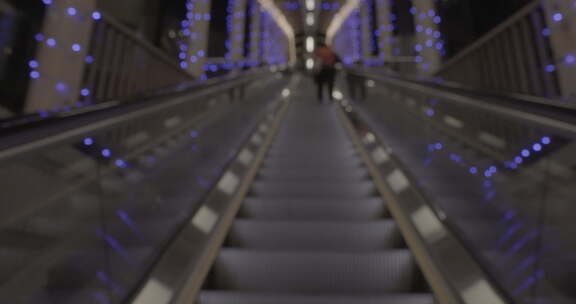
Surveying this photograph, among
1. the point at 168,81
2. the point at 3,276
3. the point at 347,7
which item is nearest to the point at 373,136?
the point at 3,276

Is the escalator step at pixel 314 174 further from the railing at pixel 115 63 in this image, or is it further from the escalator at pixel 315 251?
the railing at pixel 115 63

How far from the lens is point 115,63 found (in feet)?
17.9

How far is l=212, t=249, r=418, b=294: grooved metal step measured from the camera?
218cm

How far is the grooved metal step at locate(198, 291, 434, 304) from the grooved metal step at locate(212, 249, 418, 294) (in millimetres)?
254

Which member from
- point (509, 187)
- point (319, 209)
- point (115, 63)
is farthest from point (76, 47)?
point (509, 187)

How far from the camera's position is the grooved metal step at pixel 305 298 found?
6.21 feet

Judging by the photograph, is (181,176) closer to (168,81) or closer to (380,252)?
(380,252)

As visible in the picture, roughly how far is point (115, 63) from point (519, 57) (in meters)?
4.86

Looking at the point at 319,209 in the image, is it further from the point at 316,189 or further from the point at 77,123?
the point at 77,123

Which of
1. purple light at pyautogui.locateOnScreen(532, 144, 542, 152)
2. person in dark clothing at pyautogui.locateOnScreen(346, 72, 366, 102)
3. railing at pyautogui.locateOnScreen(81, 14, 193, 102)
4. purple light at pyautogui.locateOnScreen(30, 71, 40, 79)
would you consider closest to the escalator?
purple light at pyautogui.locateOnScreen(532, 144, 542, 152)

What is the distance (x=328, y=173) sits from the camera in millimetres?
3908

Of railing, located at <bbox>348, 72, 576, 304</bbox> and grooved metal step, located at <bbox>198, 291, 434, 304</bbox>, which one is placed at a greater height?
railing, located at <bbox>348, 72, 576, 304</bbox>

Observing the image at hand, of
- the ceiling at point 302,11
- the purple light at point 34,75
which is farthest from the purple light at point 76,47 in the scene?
the ceiling at point 302,11

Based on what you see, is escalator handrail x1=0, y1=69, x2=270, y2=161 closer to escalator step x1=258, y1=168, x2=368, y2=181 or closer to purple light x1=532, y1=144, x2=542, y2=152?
escalator step x1=258, y1=168, x2=368, y2=181
